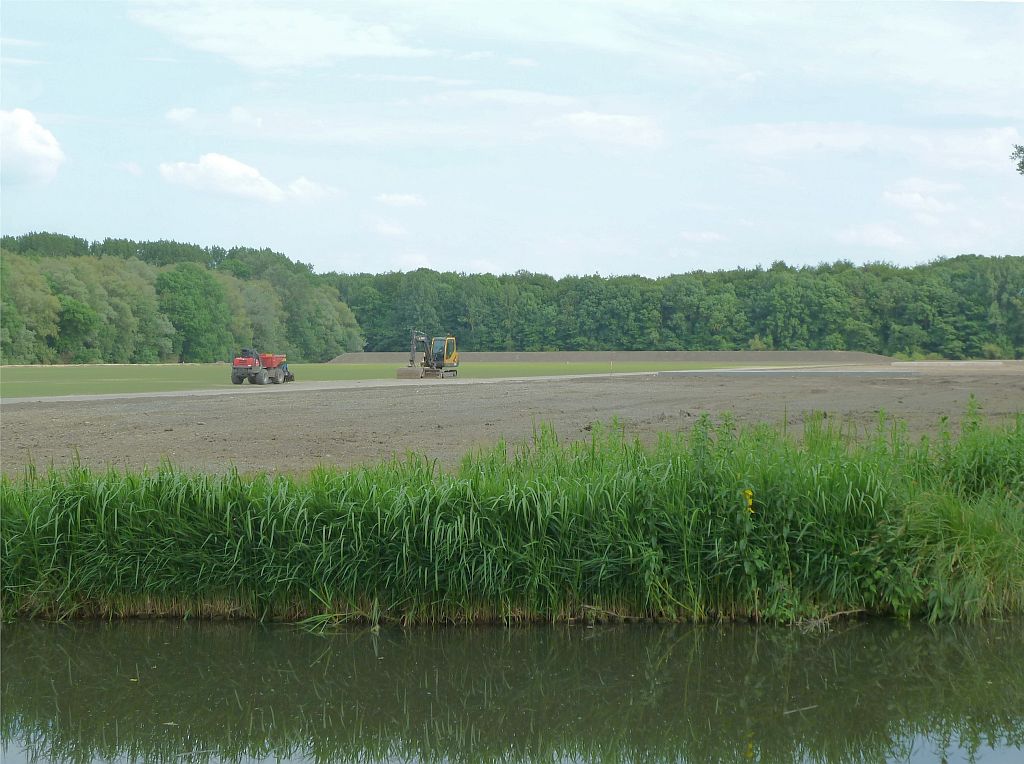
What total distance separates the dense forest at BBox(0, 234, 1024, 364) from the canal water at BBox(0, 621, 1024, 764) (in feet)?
293

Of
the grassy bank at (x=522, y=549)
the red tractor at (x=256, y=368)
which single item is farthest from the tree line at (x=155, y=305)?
the grassy bank at (x=522, y=549)

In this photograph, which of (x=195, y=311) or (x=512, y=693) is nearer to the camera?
(x=512, y=693)

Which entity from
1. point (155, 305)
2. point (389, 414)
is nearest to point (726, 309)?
A: point (155, 305)

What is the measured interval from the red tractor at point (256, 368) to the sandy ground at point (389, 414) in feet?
12.3

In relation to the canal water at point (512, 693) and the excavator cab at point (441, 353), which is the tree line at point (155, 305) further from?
the canal water at point (512, 693)

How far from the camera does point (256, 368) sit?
151 feet

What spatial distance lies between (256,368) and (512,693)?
4090 cm

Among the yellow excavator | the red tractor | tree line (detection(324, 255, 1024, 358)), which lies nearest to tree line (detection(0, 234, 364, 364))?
tree line (detection(324, 255, 1024, 358))

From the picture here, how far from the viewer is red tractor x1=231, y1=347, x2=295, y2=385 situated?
150 feet

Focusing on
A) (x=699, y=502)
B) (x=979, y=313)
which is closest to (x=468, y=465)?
(x=699, y=502)

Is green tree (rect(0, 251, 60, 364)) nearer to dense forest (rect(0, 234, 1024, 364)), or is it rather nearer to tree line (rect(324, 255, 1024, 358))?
dense forest (rect(0, 234, 1024, 364))

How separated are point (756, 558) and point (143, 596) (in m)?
5.00

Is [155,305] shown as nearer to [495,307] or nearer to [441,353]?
[495,307]

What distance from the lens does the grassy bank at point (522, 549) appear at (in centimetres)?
827
